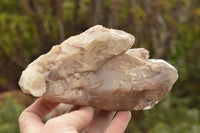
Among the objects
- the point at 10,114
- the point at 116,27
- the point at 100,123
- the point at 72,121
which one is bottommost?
the point at 10,114

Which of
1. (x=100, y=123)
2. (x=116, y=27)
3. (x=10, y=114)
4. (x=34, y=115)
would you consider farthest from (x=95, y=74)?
(x=116, y=27)

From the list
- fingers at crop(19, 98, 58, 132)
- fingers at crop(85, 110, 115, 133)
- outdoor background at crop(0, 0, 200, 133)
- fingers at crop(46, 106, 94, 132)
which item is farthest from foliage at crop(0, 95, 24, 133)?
fingers at crop(46, 106, 94, 132)

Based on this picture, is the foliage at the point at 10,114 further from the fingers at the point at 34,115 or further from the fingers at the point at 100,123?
the fingers at the point at 100,123

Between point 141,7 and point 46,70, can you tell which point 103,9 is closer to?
point 141,7

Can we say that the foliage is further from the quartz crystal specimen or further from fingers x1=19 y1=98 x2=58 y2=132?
the quartz crystal specimen

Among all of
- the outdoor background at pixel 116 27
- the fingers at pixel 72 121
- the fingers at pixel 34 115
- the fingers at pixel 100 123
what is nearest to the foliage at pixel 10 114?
the outdoor background at pixel 116 27

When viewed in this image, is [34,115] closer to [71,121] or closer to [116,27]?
[71,121]
